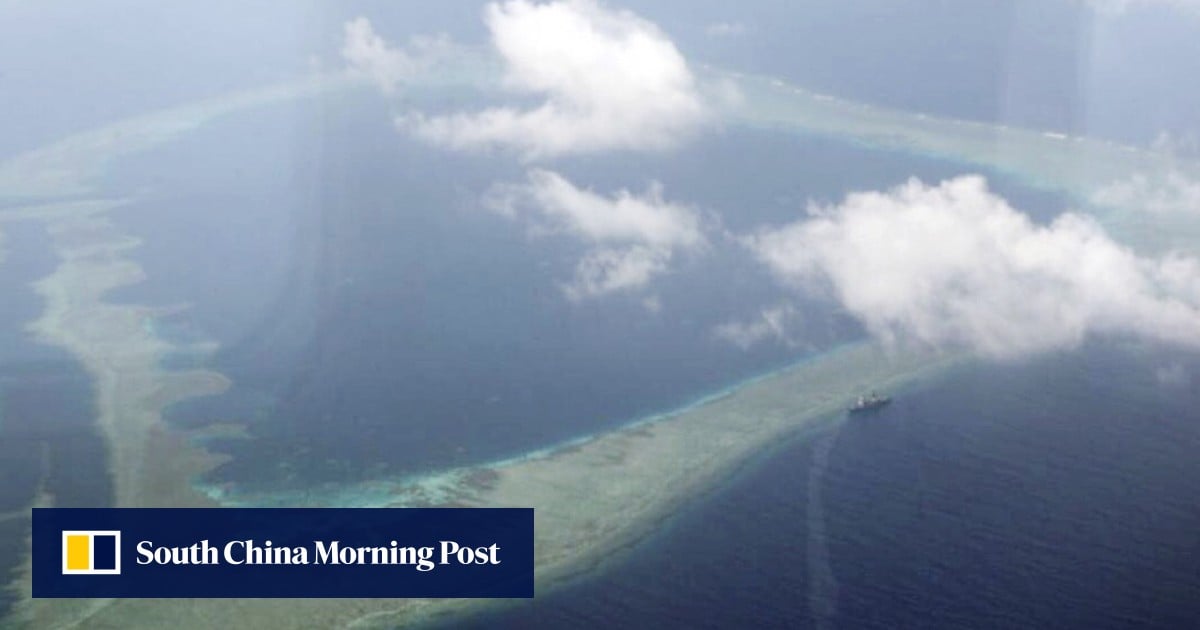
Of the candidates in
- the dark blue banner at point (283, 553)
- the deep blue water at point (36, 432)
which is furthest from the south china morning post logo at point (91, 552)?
the deep blue water at point (36, 432)

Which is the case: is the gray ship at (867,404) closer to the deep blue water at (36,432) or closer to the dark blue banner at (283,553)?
the dark blue banner at (283,553)

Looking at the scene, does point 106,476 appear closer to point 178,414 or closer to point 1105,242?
point 178,414

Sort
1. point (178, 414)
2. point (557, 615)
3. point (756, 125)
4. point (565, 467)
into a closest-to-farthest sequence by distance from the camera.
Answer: point (557, 615) → point (565, 467) → point (178, 414) → point (756, 125)

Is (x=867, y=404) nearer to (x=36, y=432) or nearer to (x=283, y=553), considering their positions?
(x=283, y=553)

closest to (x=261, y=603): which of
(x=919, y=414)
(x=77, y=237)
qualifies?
(x=919, y=414)

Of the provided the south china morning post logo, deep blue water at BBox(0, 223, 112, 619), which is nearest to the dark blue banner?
the south china morning post logo

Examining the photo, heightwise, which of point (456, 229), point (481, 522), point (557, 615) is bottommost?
point (557, 615)

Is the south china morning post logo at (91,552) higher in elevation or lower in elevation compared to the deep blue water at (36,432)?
lower

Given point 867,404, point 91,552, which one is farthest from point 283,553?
point 867,404
